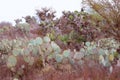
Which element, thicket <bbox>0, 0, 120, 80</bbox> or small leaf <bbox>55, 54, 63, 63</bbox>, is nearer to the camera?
thicket <bbox>0, 0, 120, 80</bbox>

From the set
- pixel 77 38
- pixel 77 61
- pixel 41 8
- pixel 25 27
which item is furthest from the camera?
pixel 41 8

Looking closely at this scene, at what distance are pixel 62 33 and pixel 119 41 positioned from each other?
3.08 meters

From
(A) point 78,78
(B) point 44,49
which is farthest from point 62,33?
(A) point 78,78

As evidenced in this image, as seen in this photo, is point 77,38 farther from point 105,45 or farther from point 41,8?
point 41,8

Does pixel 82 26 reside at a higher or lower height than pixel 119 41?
higher

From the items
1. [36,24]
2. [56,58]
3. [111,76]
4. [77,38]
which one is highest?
[36,24]

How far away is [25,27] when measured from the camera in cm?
1207

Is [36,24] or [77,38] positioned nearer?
[77,38]

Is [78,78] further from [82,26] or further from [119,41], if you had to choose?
[82,26]

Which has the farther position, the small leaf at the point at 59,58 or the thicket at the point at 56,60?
the small leaf at the point at 59,58

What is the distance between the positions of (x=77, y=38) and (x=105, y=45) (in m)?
2.37

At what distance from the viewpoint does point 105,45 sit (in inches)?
318

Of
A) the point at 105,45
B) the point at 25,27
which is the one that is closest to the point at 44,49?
the point at 105,45

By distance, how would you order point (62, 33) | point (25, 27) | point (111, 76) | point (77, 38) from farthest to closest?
point (25, 27), point (62, 33), point (77, 38), point (111, 76)
